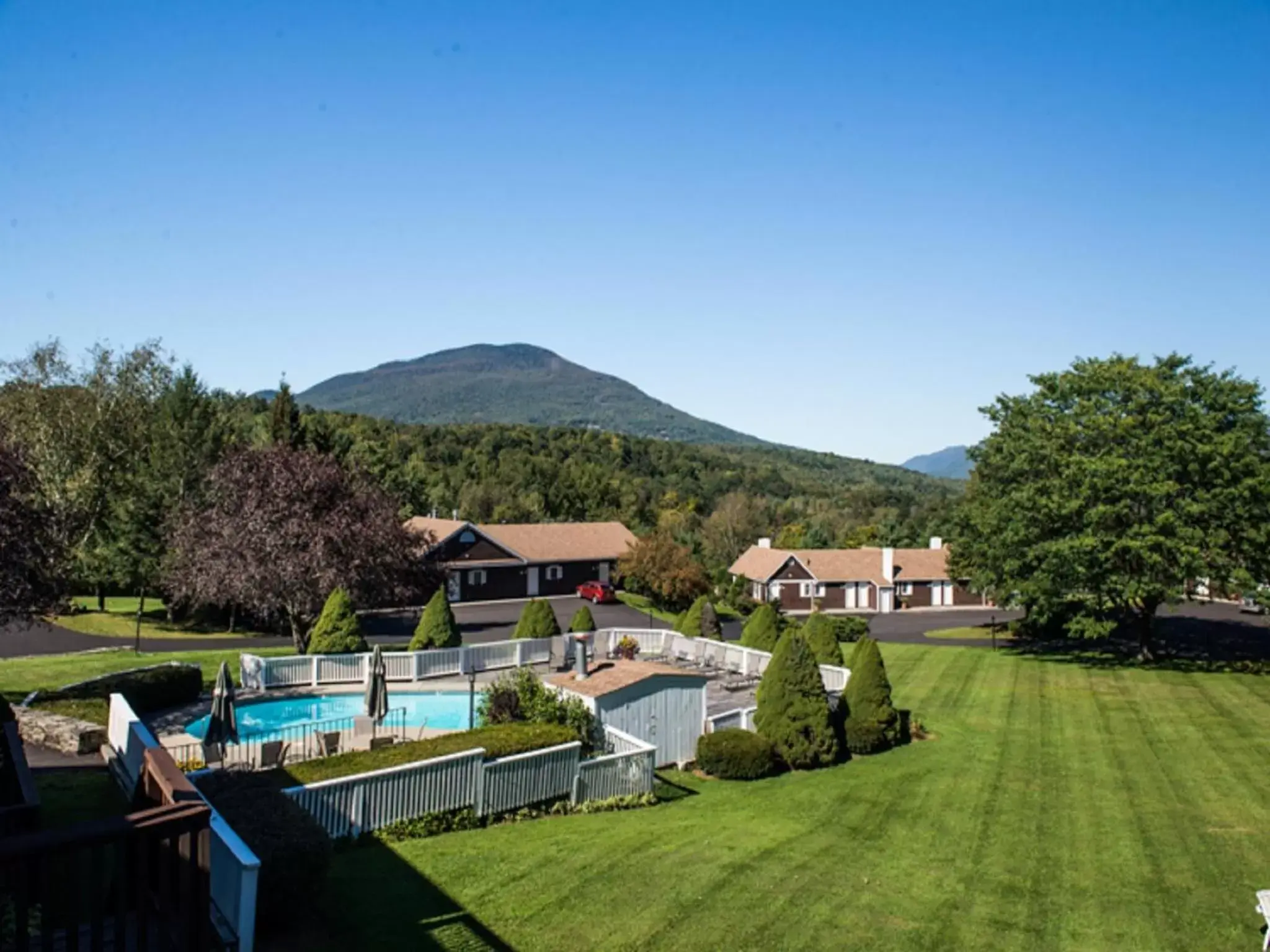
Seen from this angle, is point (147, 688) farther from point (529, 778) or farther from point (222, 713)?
point (529, 778)

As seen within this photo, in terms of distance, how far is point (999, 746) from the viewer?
22.9 meters

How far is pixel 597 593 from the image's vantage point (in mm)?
56500

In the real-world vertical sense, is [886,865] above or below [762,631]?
below

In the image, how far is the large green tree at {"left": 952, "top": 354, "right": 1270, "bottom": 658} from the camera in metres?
34.7

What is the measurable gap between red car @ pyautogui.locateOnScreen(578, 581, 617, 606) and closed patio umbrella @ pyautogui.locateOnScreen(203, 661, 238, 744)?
40473 millimetres

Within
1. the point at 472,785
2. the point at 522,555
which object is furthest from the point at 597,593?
the point at 472,785

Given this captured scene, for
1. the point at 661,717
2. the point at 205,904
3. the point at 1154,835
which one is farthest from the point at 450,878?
the point at 1154,835

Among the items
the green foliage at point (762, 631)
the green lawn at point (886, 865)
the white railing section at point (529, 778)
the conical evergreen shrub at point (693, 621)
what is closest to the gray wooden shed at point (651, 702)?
the green lawn at point (886, 865)

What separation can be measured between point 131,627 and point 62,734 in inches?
1091

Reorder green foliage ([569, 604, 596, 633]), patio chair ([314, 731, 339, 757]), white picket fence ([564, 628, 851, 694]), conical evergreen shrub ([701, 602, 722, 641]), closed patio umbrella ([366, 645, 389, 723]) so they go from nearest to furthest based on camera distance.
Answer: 1. patio chair ([314, 731, 339, 757])
2. closed patio umbrella ([366, 645, 389, 723])
3. white picket fence ([564, 628, 851, 694])
4. green foliage ([569, 604, 596, 633])
5. conical evergreen shrub ([701, 602, 722, 641])

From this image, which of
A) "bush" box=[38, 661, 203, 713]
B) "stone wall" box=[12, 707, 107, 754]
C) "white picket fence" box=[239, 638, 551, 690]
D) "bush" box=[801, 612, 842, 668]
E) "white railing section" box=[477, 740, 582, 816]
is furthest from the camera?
"bush" box=[801, 612, 842, 668]

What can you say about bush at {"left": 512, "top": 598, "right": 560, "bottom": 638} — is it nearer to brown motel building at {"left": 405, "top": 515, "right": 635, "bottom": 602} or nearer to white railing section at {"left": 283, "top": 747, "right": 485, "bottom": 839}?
white railing section at {"left": 283, "top": 747, "right": 485, "bottom": 839}

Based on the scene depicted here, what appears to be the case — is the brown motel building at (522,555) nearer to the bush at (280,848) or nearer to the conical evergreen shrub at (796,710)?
the conical evergreen shrub at (796,710)

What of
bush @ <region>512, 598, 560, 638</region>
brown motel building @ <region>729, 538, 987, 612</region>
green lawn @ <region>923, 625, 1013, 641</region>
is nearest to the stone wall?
bush @ <region>512, 598, 560, 638</region>
